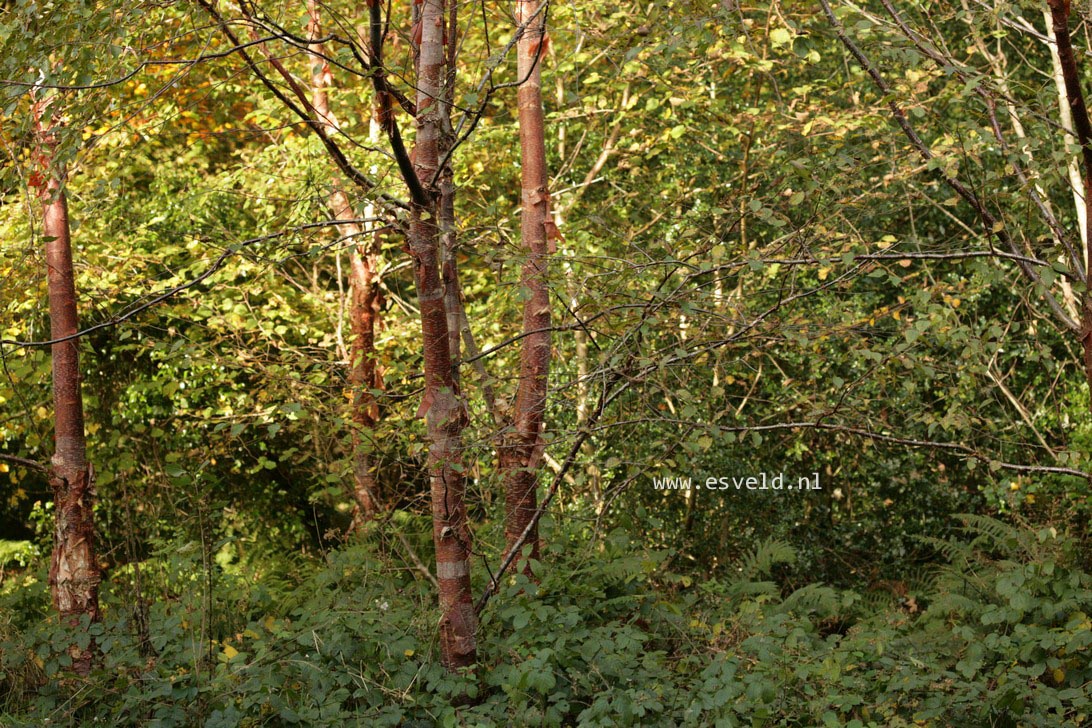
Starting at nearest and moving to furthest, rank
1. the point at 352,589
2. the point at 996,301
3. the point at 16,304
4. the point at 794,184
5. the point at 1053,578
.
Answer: the point at 1053,578
the point at 352,589
the point at 16,304
the point at 794,184
the point at 996,301

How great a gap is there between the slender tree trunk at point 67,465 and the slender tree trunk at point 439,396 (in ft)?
6.13

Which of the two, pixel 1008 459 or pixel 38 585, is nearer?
pixel 38 585

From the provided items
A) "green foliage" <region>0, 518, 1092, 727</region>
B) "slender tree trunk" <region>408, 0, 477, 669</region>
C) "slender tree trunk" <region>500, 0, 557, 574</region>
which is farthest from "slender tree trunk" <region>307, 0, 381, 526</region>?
"slender tree trunk" <region>408, 0, 477, 669</region>

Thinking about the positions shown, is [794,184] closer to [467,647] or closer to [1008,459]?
[1008,459]

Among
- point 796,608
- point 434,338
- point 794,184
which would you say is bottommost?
point 796,608

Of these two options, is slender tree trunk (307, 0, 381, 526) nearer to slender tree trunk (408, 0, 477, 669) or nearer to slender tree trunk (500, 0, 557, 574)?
slender tree trunk (500, 0, 557, 574)

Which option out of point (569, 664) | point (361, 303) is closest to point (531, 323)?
point (569, 664)

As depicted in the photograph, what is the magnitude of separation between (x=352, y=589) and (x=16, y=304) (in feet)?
10.3

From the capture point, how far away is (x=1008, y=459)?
26.1ft

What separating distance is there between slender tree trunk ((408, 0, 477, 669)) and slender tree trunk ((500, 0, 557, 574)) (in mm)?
425

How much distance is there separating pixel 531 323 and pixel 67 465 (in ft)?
7.74

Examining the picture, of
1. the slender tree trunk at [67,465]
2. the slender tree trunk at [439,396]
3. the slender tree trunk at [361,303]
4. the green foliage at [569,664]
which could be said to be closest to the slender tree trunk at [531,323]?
the green foliage at [569,664]

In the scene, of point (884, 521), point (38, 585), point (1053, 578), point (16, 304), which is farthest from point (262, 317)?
point (1053, 578)

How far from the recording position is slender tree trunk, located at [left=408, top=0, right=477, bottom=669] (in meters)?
4.10
